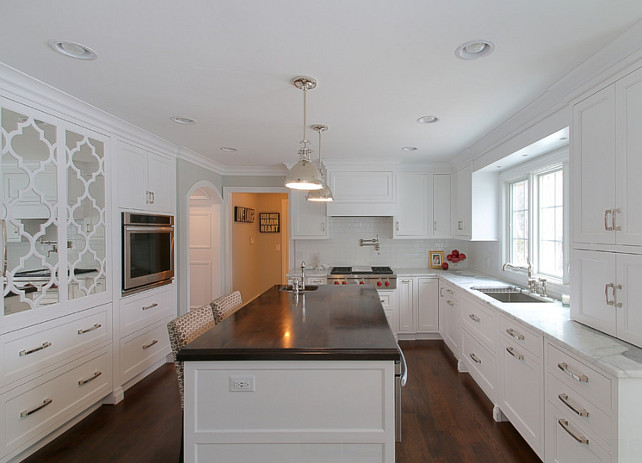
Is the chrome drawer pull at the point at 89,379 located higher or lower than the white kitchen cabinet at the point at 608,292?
lower

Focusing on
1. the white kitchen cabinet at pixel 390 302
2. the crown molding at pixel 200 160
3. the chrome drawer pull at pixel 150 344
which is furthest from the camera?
the white kitchen cabinet at pixel 390 302

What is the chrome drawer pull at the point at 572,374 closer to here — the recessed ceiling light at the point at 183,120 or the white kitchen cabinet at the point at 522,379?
the white kitchen cabinet at the point at 522,379

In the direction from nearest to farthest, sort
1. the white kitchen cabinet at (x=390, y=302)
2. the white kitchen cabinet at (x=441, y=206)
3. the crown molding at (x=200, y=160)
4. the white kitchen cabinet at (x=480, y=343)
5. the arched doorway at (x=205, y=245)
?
1. the white kitchen cabinet at (x=480, y=343)
2. the crown molding at (x=200, y=160)
3. the white kitchen cabinet at (x=390, y=302)
4. the white kitchen cabinet at (x=441, y=206)
5. the arched doorway at (x=205, y=245)

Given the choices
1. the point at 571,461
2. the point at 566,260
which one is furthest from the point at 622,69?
the point at 571,461

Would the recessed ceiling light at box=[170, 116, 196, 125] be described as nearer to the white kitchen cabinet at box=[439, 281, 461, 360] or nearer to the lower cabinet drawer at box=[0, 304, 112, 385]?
the lower cabinet drawer at box=[0, 304, 112, 385]

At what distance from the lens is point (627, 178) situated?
1700 millimetres

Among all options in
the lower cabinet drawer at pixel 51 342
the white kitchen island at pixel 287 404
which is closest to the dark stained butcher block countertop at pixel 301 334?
the white kitchen island at pixel 287 404

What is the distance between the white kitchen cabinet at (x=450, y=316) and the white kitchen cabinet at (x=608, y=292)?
166 centimetres

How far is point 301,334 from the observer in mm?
1903

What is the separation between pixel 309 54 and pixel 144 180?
234 cm

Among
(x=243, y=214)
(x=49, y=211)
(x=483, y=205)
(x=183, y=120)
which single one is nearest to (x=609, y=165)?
(x=483, y=205)

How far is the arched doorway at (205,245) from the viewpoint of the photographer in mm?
5055

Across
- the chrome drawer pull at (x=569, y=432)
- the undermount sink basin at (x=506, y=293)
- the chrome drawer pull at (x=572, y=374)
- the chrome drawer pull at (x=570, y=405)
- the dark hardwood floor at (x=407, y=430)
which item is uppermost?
the undermount sink basin at (x=506, y=293)

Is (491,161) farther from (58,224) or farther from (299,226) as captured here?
(58,224)
